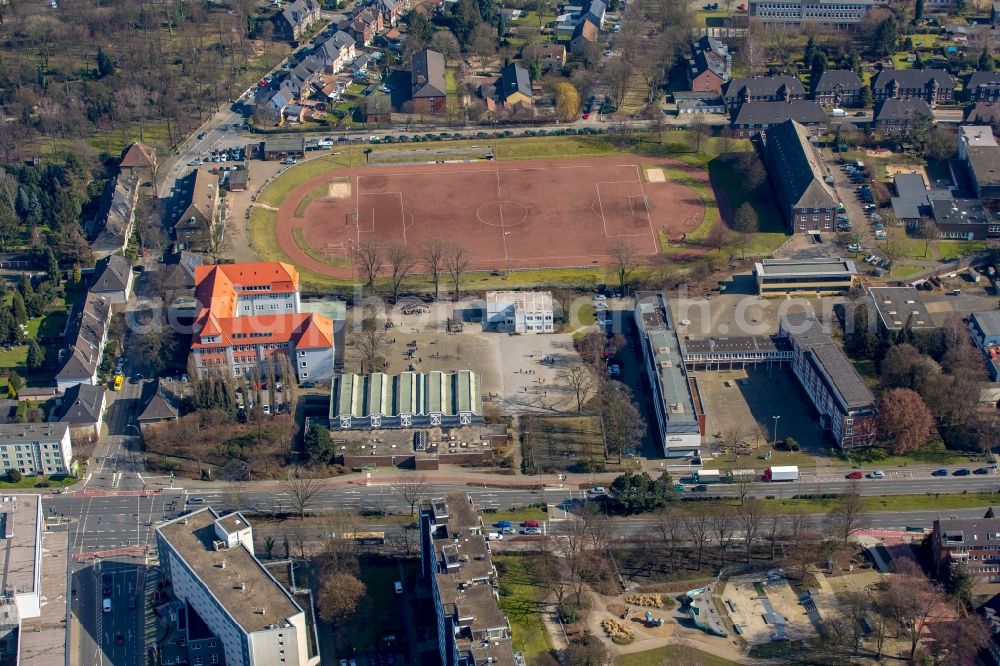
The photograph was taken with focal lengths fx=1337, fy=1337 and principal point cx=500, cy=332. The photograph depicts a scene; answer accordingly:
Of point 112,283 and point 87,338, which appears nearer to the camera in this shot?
point 87,338

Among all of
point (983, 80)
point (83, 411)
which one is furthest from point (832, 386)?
point (983, 80)

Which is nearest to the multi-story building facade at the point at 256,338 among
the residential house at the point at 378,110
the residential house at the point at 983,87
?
the residential house at the point at 378,110

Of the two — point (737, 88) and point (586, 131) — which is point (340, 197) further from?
point (737, 88)

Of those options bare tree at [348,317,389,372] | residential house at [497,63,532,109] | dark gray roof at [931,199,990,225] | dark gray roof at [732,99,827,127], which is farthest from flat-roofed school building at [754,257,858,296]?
residential house at [497,63,532,109]

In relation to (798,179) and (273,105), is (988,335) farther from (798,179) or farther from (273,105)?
(273,105)

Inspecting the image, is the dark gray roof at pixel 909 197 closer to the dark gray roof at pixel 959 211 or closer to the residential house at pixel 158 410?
the dark gray roof at pixel 959 211

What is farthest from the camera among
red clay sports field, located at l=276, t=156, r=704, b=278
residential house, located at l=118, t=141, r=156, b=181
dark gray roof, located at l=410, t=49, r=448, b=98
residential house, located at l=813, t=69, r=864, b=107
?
dark gray roof, located at l=410, t=49, r=448, b=98

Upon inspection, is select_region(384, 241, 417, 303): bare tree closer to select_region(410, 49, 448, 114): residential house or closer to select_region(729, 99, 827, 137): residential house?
select_region(410, 49, 448, 114): residential house
